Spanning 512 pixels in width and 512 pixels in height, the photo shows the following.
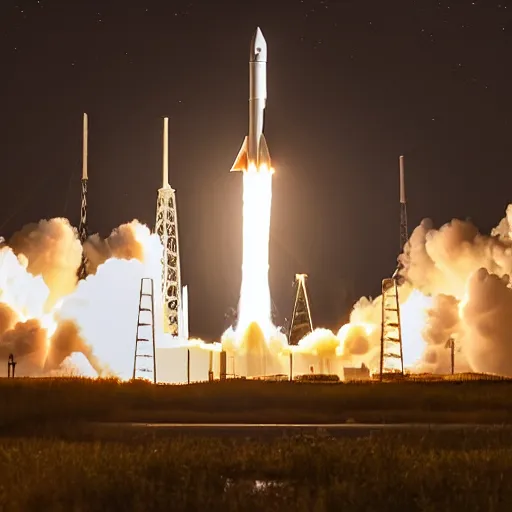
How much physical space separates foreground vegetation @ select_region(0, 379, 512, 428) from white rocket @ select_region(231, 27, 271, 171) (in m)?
16.0

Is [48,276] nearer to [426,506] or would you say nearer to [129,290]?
[129,290]

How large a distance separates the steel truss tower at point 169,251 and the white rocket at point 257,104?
320 inches

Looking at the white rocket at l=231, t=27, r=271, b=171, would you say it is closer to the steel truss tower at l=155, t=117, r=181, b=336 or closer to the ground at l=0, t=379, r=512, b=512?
the steel truss tower at l=155, t=117, r=181, b=336

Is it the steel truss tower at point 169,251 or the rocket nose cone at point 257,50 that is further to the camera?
the steel truss tower at point 169,251

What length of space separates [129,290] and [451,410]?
1476 inches

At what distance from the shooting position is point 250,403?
43.7 m

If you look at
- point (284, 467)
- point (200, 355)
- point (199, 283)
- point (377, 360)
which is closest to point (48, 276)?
point (200, 355)

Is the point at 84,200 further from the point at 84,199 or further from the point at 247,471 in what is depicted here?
the point at 247,471

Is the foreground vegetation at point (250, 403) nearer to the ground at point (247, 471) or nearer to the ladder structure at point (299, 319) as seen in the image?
the ground at point (247, 471)

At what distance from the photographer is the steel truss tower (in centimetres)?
7275

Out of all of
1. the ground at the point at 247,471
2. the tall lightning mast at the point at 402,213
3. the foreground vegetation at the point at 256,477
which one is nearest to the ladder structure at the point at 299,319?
the tall lightning mast at the point at 402,213

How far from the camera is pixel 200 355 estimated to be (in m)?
69.7

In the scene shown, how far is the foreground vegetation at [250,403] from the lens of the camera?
36.2 meters

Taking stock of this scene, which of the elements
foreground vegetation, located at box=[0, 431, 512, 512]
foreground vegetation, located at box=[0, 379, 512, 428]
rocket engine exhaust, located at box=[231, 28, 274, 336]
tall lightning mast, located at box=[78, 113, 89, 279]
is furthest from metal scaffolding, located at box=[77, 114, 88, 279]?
foreground vegetation, located at box=[0, 431, 512, 512]
